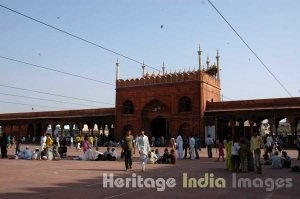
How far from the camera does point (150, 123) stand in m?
36.4

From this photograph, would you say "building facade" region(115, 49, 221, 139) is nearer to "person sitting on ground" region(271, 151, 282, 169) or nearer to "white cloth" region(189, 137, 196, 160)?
"white cloth" region(189, 137, 196, 160)

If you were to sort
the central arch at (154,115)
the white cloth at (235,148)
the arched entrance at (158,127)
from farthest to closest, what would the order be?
the arched entrance at (158,127) → the central arch at (154,115) → the white cloth at (235,148)

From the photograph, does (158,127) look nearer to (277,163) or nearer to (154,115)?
(154,115)

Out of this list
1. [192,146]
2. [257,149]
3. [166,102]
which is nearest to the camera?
[257,149]

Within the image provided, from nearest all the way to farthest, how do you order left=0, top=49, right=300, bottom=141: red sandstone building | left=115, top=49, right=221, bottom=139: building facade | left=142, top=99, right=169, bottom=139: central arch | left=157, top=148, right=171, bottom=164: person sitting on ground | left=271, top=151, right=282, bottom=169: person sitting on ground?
left=271, top=151, right=282, bottom=169: person sitting on ground, left=157, top=148, right=171, bottom=164: person sitting on ground, left=0, top=49, right=300, bottom=141: red sandstone building, left=115, top=49, right=221, bottom=139: building facade, left=142, top=99, right=169, bottom=139: central arch

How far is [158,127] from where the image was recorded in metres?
38.0

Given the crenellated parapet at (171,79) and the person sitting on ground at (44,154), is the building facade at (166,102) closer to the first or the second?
the crenellated parapet at (171,79)

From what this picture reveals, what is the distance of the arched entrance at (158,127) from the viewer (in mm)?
36938

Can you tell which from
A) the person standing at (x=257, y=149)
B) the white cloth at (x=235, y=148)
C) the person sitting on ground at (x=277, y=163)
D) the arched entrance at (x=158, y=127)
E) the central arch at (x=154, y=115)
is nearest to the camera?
the person standing at (x=257, y=149)

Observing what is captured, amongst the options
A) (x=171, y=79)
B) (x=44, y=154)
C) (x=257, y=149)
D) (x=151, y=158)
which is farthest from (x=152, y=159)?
(x=171, y=79)

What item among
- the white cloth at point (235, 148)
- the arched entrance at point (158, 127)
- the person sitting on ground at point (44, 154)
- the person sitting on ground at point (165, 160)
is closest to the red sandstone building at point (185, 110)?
the arched entrance at point (158, 127)

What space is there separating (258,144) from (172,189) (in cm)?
451

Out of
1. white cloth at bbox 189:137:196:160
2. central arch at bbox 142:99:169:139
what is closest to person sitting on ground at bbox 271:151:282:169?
white cloth at bbox 189:137:196:160

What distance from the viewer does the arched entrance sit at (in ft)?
121
